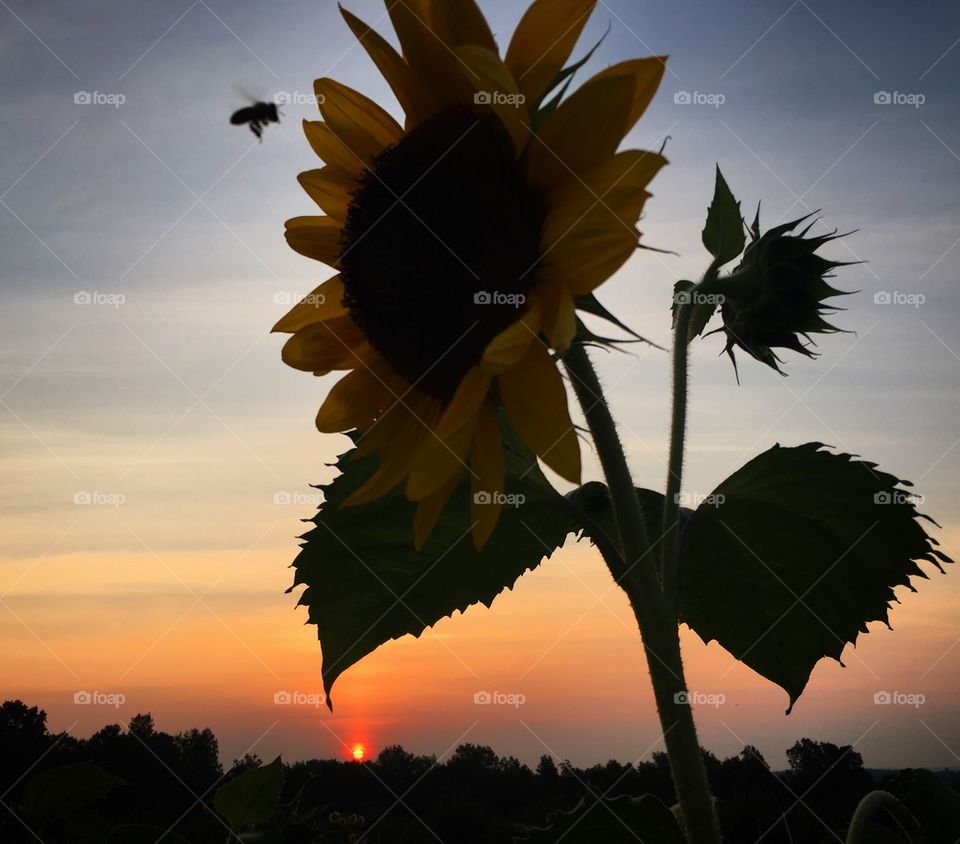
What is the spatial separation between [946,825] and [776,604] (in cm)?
49

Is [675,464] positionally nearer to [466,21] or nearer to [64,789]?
[466,21]

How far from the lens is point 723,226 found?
6.55ft

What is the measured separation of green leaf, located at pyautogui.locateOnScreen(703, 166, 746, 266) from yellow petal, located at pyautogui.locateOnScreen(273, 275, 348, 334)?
792mm

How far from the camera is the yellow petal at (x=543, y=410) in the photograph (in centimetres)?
131

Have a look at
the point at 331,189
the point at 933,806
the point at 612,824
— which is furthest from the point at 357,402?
the point at 933,806

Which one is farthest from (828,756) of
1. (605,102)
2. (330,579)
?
(605,102)

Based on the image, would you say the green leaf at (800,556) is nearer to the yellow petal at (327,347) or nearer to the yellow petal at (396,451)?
the yellow petal at (396,451)

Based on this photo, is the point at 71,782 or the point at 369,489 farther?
the point at 71,782

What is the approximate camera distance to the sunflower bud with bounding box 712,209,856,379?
1.94 m

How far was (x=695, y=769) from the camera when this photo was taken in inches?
58.3

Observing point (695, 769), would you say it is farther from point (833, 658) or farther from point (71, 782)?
point (71, 782)

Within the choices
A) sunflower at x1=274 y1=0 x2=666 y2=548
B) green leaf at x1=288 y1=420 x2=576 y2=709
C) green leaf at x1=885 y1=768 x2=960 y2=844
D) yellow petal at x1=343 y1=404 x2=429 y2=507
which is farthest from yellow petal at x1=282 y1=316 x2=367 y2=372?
green leaf at x1=885 y1=768 x2=960 y2=844

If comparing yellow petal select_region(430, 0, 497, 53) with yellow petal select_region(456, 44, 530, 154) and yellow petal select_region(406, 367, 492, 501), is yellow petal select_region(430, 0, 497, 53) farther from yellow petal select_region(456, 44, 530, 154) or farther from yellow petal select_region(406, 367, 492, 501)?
yellow petal select_region(406, 367, 492, 501)

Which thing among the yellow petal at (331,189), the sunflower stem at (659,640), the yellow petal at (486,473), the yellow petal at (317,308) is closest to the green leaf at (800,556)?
the sunflower stem at (659,640)
